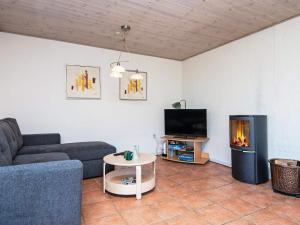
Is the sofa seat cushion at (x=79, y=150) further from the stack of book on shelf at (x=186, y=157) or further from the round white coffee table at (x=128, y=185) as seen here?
the stack of book on shelf at (x=186, y=157)

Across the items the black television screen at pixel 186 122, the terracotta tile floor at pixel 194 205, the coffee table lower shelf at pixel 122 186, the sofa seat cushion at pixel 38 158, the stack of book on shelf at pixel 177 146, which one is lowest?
the terracotta tile floor at pixel 194 205

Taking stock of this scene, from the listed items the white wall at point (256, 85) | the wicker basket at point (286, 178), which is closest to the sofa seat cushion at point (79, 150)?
the white wall at point (256, 85)

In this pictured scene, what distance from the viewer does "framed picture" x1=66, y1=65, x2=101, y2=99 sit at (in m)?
3.96

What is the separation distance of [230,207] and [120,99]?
9.80ft

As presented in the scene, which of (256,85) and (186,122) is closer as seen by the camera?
(256,85)

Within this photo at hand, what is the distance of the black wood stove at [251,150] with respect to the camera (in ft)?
9.80

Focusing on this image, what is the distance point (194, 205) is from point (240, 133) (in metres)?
1.44

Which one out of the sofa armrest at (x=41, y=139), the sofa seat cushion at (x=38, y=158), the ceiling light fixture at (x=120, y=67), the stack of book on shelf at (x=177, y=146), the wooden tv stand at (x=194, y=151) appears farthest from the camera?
the stack of book on shelf at (x=177, y=146)

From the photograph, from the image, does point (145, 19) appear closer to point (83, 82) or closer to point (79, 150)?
point (83, 82)

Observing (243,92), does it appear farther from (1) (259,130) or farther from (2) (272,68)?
(1) (259,130)

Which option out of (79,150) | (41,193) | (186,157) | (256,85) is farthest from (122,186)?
(256,85)

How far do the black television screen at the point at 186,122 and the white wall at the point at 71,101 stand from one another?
0.42m

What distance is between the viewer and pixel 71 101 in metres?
3.98

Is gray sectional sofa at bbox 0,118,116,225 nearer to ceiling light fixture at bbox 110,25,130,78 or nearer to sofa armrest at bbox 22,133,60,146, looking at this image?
ceiling light fixture at bbox 110,25,130,78
